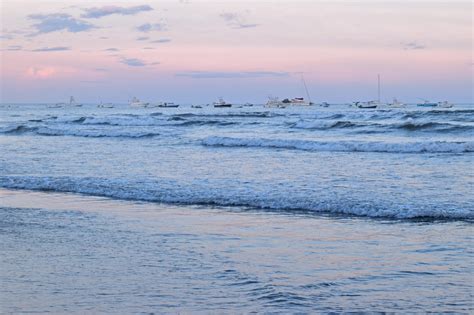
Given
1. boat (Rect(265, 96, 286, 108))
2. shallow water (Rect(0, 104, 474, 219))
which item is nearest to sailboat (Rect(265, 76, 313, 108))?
boat (Rect(265, 96, 286, 108))

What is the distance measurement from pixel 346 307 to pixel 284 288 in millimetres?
810

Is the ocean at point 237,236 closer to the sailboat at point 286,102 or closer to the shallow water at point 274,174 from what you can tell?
the shallow water at point 274,174

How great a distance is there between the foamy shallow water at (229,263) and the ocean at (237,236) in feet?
0.06

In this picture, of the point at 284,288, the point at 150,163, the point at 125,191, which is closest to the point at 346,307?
the point at 284,288

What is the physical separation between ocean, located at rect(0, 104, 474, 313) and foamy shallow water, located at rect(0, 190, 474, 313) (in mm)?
19

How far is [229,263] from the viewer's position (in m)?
7.86

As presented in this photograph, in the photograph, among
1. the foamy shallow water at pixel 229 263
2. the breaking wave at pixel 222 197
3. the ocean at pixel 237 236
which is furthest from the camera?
the breaking wave at pixel 222 197

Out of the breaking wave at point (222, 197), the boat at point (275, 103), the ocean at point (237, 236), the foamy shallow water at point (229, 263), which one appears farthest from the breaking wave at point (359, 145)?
the boat at point (275, 103)

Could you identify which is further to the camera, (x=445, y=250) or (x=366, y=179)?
(x=366, y=179)

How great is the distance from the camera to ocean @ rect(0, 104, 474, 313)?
21.2ft

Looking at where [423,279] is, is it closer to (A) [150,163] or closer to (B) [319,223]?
(B) [319,223]

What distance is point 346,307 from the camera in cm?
613

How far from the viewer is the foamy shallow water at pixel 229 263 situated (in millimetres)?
6289

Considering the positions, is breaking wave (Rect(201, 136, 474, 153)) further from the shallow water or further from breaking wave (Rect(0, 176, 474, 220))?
breaking wave (Rect(0, 176, 474, 220))
